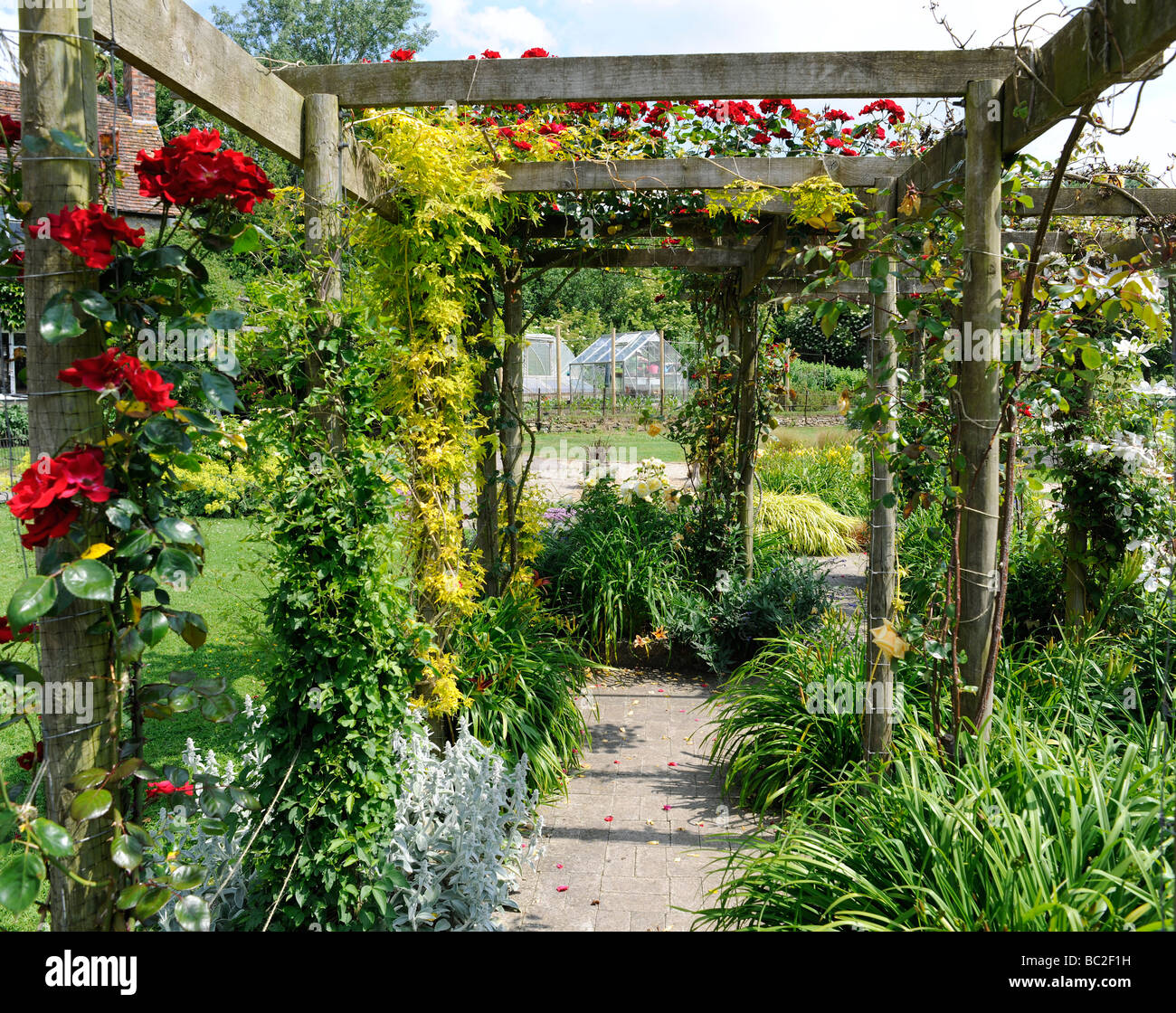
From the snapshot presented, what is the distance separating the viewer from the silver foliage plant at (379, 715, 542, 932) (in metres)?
2.67

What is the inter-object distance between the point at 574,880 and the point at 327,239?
2445mm

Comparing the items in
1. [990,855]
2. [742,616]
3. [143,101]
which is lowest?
[742,616]

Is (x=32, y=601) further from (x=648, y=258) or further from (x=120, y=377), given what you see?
(x=648, y=258)

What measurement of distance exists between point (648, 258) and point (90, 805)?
5.21m

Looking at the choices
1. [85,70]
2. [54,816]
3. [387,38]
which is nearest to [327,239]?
[85,70]

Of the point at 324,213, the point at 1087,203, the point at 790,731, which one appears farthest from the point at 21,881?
the point at 1087,203

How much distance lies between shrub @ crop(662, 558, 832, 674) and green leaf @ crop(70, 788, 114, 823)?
4.27m

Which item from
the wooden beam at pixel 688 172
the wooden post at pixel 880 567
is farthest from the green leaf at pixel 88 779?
the wooden beam at pixel 688 172

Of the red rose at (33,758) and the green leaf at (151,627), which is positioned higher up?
the green leaf at (151,627)

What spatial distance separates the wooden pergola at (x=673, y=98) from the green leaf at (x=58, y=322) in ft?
0.26

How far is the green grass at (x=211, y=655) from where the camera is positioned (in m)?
3.15

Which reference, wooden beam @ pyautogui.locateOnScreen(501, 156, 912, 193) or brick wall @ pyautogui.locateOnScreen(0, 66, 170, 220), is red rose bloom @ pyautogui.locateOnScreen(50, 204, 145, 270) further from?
brick wall @ pyautogui.locateOnScreen(0, 66, 170, 220)

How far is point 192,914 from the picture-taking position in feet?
5.43

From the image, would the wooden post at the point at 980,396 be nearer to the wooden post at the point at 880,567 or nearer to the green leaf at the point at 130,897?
the wooden post at the point at 880,567
